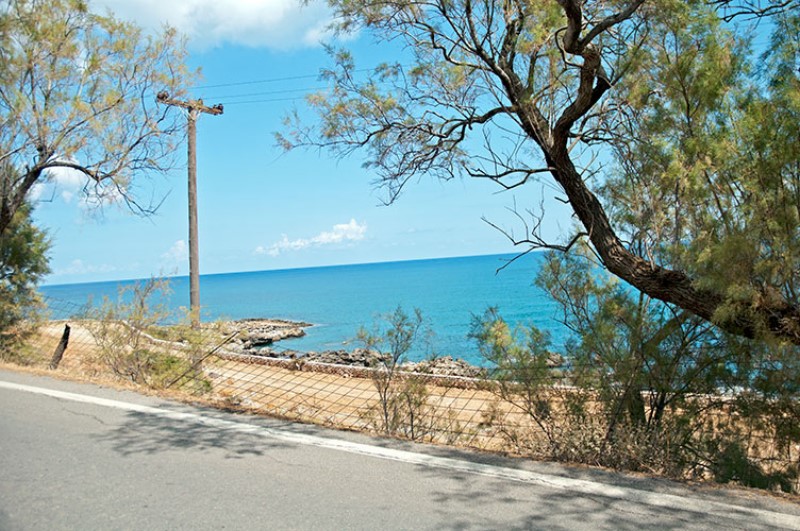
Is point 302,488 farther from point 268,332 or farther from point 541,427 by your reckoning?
point 268,332

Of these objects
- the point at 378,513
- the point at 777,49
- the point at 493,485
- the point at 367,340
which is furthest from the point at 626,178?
the point at 378,513

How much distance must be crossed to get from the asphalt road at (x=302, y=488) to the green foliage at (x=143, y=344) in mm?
2720

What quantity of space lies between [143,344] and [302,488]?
5.71 metres

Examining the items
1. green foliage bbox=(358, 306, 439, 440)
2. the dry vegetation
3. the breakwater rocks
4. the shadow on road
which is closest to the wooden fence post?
the dry vegetation

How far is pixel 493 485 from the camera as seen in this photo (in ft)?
13.9

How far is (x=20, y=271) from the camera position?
46.6 ft

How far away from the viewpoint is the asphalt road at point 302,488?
144 inches

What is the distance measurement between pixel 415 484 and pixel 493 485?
0.55 m

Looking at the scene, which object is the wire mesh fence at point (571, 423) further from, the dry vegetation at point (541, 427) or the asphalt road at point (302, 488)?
the asphalt road at point (302, 488)

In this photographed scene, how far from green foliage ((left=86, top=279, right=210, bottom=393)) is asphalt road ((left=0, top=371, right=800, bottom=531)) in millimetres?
2720

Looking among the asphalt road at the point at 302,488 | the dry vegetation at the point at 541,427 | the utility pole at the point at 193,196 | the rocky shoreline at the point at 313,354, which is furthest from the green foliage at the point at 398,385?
the utility pole at the point at 193,196

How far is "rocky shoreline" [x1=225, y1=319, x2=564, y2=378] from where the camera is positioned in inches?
323

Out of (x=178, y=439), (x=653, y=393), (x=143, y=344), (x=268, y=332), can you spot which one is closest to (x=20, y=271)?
(x=143, y=344)

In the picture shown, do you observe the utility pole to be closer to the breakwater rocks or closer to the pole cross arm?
the pole cross arm
